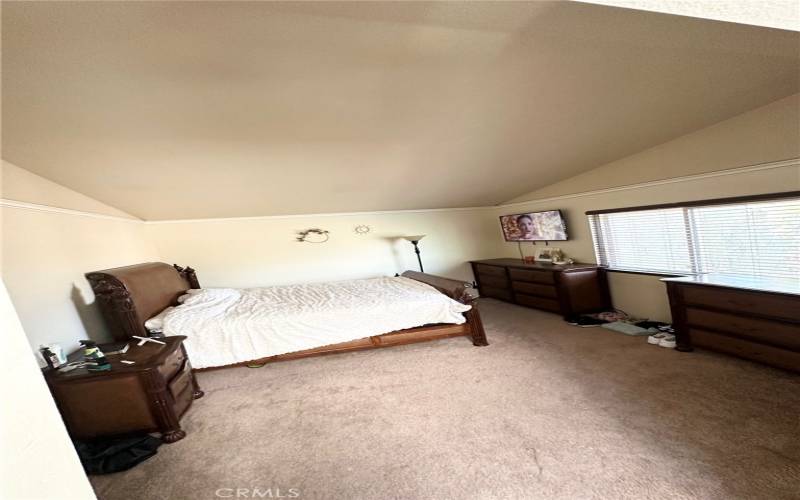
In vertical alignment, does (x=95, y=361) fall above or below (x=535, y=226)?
above

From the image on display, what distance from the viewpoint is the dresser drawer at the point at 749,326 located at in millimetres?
2006

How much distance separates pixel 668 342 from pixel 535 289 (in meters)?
1.55

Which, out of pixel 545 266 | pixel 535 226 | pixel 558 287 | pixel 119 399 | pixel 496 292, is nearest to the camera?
pixel 119 399

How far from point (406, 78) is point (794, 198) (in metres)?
2.83

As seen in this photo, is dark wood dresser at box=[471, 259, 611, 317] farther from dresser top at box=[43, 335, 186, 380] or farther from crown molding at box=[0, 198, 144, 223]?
crown molding at box=[0, 198, 144, 223]

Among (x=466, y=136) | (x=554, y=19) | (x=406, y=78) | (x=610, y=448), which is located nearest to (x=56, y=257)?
(x=406, y=78)

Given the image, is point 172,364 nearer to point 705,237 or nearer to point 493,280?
point 493,280

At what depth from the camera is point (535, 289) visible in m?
4.11

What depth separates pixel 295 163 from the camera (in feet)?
9.39

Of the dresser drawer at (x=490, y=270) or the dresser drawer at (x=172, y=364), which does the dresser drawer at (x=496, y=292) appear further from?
the dresser drawer at (x=172, y=364)

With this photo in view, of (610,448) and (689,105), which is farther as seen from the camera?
(689,105)

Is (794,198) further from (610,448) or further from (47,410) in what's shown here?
(47,410)

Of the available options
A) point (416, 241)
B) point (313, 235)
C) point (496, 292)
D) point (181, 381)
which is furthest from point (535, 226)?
point (181, 381)

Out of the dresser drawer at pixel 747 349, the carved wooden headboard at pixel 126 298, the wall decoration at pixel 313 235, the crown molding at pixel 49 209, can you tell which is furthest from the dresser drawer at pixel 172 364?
the dresser drawer at pixel 747 349
